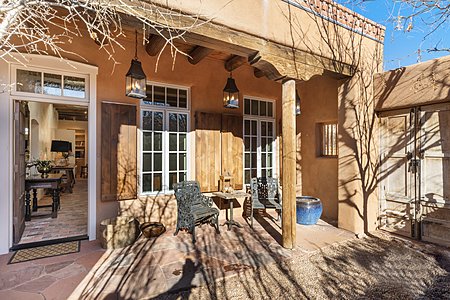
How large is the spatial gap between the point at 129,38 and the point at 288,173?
11.2 ft

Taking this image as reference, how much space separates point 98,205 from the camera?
3.92 meters

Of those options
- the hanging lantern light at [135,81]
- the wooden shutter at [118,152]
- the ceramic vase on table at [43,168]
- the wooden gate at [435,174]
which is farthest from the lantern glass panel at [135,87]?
the wooden gate at [435,174]

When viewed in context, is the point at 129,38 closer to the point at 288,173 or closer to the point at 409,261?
the point at 288,173

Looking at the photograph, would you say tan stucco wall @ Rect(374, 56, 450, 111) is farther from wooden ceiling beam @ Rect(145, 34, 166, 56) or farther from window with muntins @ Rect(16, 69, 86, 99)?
window with muntins @ Rect(16, 69, 86, 99)

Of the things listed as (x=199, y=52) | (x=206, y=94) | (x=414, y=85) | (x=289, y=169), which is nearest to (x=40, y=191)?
→ (x=206, y=94)

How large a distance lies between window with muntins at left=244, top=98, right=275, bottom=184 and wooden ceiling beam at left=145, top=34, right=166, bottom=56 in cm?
226

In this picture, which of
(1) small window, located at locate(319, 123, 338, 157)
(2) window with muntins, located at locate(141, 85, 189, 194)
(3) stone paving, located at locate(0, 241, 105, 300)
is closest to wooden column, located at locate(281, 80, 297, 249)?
(2) window with muntins, located at locate(141, 85, 189, 194)

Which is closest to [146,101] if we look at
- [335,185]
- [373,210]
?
[335,185]

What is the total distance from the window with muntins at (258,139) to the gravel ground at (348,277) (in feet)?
8.12

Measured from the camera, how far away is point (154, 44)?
3869 mm

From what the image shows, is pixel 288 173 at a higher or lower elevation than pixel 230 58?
lower

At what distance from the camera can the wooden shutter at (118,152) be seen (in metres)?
3.92

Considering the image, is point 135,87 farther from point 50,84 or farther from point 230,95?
point 230,95

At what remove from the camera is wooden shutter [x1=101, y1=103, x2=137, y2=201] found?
3916mm
